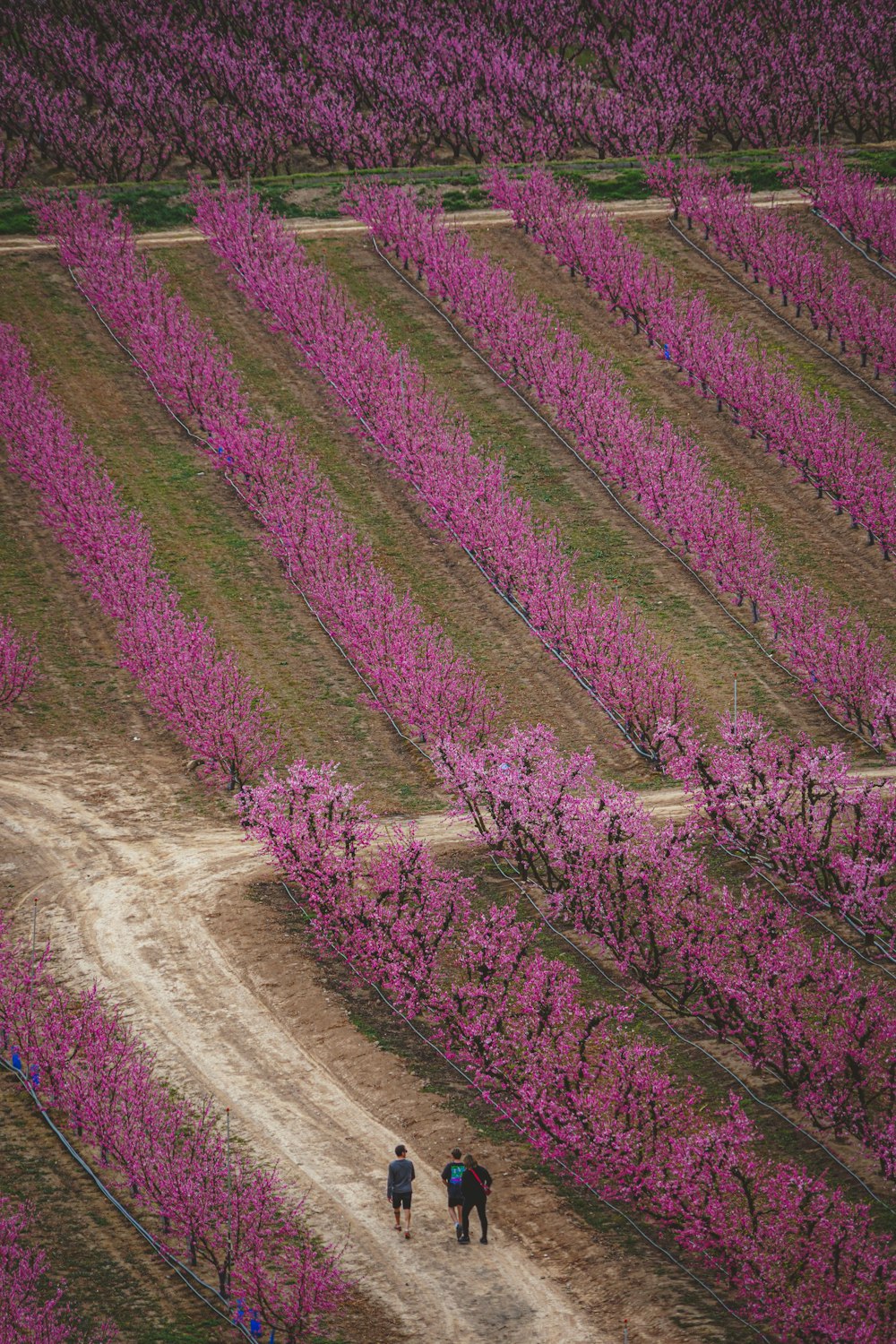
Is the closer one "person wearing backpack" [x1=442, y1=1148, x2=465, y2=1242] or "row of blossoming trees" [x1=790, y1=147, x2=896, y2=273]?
"person wearing backpack" [x1=442, y1=1148, x2=465, y2=1242]

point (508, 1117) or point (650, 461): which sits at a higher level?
point (650, 461)

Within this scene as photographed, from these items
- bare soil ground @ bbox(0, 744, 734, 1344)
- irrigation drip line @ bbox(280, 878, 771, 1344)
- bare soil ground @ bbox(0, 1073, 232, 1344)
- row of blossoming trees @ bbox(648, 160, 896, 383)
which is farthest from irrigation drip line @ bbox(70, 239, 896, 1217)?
row of blossoming trees @ bbox(648, 160, 896, 383)

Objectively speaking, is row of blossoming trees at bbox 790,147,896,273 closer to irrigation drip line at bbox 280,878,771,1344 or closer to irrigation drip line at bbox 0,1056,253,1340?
irrigation drip line at bbox 280,878,771,1344

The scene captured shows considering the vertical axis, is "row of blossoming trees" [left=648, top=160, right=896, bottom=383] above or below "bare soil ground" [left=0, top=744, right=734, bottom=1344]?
above

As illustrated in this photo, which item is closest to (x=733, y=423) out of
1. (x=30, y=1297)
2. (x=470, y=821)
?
(x=470, y=821)

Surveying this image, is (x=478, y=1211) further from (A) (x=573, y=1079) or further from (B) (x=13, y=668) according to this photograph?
(B) (x=13, y=668)

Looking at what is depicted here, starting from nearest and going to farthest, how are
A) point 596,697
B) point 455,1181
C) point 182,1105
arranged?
point 455,1181
point 182,1105
point 596,697
